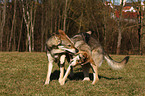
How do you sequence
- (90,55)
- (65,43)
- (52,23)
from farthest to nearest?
(52,23)
(90,55)
(65,43)

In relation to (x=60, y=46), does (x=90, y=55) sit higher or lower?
lower

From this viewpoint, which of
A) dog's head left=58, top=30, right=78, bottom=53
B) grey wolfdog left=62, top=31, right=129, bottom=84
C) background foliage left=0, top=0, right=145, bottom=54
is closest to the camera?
dog's head left=58, top=30, right=78, bottom=53

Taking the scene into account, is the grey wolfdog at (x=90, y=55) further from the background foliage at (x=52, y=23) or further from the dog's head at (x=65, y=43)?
the background foliage at (x=52, y=23)

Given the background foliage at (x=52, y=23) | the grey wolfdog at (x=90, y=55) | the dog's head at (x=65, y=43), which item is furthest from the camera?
the background foliage at (x=52, y=23)

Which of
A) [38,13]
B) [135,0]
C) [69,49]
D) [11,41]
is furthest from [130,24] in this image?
[69,49]

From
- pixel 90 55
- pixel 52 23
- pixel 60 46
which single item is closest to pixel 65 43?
pixel 60 46

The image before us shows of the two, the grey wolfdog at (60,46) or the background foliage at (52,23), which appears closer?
the grey wolfdog at (60,46)

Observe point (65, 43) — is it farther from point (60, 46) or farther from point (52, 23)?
point (52, 23)

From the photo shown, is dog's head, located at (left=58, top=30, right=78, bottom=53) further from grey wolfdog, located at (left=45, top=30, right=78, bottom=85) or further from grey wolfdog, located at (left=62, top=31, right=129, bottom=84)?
grey wolfdog, located at (left=62, top=31, right=129, bottom=84)

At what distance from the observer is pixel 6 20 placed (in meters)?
25.6

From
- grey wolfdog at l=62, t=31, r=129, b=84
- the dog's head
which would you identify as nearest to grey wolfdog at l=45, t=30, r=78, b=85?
the dog's head

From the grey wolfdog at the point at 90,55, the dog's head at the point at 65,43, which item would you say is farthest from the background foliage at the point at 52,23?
the dog's head at the point at 65,43

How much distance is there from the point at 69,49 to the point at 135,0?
2041 centimetres

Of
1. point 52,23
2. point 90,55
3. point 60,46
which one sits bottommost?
point 90,55
